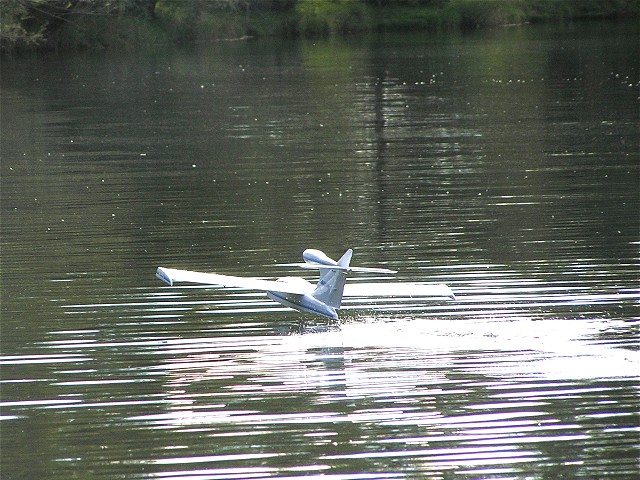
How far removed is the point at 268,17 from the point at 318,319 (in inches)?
3128

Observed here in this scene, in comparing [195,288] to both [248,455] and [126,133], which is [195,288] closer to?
[248,455]

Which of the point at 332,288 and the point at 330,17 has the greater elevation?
the point at 332,288

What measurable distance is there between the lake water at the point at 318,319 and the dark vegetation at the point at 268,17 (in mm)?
41063

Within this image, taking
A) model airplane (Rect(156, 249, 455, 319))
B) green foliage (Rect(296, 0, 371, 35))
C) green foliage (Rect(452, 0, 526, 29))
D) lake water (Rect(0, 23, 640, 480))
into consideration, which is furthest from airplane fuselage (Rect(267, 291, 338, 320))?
green foliage (Rect(452, 0, 526, 29))

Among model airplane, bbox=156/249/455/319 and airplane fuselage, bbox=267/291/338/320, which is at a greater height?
model airplane, bbox=156/249/455/319

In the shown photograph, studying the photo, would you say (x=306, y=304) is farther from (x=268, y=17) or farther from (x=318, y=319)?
(x=268, y=17)

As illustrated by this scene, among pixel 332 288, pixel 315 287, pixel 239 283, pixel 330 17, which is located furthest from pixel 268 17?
pixel 239 283

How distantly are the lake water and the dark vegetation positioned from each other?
4106 centimetres

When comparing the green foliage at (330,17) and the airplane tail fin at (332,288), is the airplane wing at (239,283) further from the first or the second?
the green foliage at (330,17)

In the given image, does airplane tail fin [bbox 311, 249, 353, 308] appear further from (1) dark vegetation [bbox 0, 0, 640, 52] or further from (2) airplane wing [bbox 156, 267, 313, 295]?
(1) dark vegetation [bbox 0, 0, 640, 52]

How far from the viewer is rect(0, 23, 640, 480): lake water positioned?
12.3 meters

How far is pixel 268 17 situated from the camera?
9469 centimetres

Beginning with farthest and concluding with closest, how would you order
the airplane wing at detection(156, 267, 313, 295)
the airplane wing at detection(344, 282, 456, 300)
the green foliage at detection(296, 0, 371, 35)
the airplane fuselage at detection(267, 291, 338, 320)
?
the green foliage at detection(296, 0, 371, 35)
the airplane fuselage at detection(267, 291, 338, 320)
the airplane wing at detection(156, 267, 313, 295)
the airplane wing at detection(344, 282, 456, 300)

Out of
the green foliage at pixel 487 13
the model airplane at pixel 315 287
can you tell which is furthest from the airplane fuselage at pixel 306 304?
the green foliage at pixel 487 13
